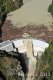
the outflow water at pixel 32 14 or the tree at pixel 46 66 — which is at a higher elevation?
the outflow water at pixel 32 14

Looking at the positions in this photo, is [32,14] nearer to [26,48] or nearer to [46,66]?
[26,48]

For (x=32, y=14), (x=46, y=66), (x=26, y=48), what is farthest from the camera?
(x=32, y=14)

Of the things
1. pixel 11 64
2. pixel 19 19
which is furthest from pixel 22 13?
pixel 11 64

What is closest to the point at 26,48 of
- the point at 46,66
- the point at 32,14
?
the point at 46,66

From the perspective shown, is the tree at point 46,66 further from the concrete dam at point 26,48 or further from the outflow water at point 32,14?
the outflow water at point 32,14

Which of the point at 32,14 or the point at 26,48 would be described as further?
the point at 32,14

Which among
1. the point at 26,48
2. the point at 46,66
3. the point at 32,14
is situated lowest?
the point at 26,48

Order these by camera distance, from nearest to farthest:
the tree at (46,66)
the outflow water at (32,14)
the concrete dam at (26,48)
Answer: the tree at (46,66)
the concrete dam at (26,48)
the outflow water at (32,14)

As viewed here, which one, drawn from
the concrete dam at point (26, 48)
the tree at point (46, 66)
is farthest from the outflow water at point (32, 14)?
the tree at point (46, 66)

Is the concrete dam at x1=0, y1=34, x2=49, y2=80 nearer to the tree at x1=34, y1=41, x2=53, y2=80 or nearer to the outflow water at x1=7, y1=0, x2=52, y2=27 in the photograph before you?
the tree at x1=34, y1=41, x2=53, y2=80

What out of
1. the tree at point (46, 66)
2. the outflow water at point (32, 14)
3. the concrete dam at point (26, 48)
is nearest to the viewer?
the tree at point (46, 66)
